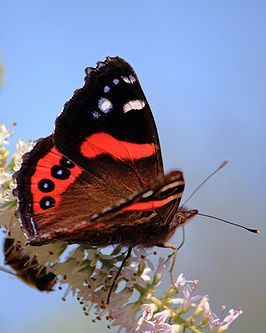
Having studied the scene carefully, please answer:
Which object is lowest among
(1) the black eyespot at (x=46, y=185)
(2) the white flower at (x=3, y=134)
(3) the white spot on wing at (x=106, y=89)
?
(1) the black eyespot at (x=46, y=185)

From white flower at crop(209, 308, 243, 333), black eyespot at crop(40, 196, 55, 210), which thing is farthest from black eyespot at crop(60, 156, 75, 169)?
white flower at crop(209, 308, 243, 333)

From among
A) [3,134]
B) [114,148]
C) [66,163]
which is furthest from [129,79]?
[3,134]

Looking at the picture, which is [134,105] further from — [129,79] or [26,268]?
[26,268]

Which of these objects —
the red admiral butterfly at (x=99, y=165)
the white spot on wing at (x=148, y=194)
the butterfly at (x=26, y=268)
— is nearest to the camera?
the white spot on wing at (x=148, y=194)

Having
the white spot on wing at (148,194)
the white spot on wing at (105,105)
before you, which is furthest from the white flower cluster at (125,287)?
the white spot on wing at (148,194)

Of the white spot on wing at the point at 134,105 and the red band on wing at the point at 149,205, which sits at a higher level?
the white spot on wing at the point at 134,105

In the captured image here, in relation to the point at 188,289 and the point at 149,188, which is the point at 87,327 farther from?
the point at 149,188

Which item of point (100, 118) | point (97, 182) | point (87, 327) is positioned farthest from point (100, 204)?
point (87, 327)

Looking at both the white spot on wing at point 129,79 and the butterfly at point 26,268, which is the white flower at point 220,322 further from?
the white spot on wing at point 129,79
